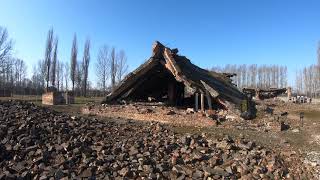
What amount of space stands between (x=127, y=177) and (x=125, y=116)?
7158 mm

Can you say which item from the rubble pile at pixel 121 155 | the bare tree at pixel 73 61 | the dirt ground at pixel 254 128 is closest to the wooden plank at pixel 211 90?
the dirt ground at pixel 254 128

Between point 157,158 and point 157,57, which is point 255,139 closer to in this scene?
point 157,158

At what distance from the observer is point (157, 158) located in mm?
9430

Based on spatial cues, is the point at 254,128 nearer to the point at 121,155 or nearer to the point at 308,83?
the point at 121,155

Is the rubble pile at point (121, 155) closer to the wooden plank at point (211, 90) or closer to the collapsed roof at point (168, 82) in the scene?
the wooden plank at point (211, 90)

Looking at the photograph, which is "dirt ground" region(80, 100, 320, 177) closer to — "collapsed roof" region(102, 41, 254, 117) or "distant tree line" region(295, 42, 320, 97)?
"collapsed roof" region(102, 41, 254, 117)

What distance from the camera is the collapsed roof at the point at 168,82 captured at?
14844mm

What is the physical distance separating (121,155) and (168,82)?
10.6 m

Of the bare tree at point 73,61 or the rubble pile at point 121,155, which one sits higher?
the bare tree at point 73,61

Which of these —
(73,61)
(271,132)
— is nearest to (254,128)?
(271,132)

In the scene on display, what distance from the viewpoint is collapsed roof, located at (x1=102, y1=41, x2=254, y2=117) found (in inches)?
584

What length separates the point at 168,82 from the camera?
19750mm

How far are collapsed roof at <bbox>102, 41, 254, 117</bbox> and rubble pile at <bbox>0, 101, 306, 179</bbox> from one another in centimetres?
349

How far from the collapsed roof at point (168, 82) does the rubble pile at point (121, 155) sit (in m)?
3.49
